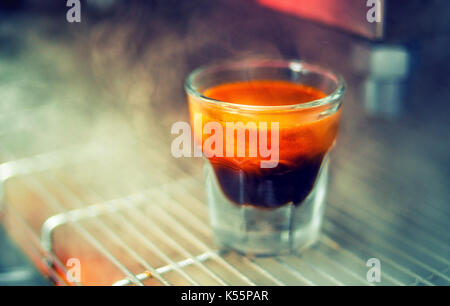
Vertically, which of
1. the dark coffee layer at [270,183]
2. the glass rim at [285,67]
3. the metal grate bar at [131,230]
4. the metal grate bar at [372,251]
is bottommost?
the metal grate bar at [372,251]

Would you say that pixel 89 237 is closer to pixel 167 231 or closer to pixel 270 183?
pixel 167 231

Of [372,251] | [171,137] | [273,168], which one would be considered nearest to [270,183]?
[273,168]

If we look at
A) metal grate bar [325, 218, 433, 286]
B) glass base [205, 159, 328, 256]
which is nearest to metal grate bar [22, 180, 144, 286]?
glass base [205, 159, 328, 256]

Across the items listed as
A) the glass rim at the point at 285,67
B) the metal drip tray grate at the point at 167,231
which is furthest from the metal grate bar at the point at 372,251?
the glass rim at the point at 285,67

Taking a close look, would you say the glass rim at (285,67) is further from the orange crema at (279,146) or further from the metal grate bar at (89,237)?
the metal grate bar at (89,237)

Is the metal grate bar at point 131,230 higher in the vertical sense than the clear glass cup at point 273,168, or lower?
lower

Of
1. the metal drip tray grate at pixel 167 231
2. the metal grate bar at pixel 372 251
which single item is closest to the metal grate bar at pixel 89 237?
the metal drip tray grate at pixel 167 231
